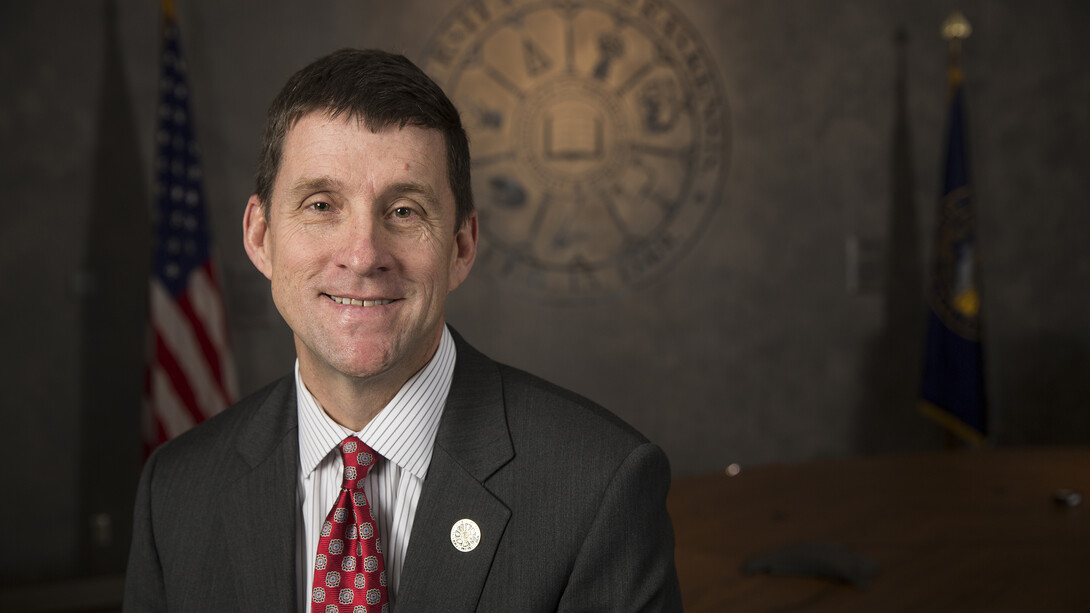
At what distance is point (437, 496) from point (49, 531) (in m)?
3.25

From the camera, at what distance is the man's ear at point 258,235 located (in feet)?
3.89

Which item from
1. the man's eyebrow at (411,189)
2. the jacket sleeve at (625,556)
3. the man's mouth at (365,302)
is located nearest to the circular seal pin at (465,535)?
the jacket sleeve at (625,556)

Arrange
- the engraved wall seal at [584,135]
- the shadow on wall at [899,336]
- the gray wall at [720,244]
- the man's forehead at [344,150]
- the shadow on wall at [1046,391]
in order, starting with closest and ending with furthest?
the man's forehead at [344,150] → the gray wall at [720,244] → the engraved wall seal at [584,135] → the shadow on wall at [899,336] → the shadow on wall at [1046,391]

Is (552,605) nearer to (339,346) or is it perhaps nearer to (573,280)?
(339,346)

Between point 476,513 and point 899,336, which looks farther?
point 899,336

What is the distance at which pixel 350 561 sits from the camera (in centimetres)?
110

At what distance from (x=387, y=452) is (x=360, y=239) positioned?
279mm

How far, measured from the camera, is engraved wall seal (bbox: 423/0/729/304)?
165 inches

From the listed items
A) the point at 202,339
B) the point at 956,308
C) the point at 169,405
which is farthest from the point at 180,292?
the point at 956,308

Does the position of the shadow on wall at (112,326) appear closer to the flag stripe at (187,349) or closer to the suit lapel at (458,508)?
the flag stripe at (187,349)

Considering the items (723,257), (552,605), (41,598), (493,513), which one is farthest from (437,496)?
(723,257)

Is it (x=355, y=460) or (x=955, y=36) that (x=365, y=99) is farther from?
(x=955, y=36)

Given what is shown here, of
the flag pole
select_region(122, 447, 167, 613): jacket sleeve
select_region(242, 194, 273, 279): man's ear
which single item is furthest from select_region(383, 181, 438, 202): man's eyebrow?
the flag pole

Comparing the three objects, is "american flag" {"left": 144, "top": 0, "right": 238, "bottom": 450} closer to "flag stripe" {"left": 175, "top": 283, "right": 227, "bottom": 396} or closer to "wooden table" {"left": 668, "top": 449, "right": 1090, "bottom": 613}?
"flag stripe" {"left": 175, "top": 283, "right": 227, "bottom": 396}
